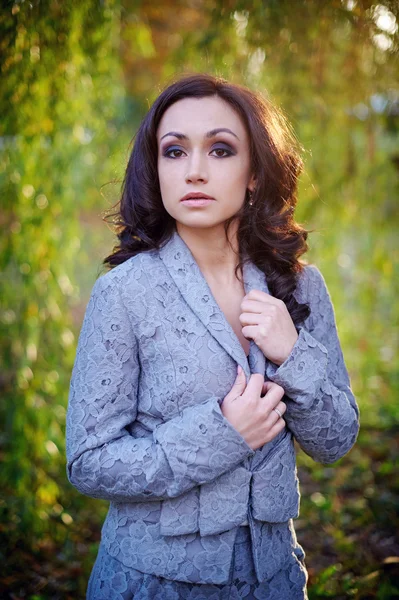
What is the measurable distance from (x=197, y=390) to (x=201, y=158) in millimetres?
551

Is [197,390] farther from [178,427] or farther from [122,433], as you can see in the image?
[122,433]

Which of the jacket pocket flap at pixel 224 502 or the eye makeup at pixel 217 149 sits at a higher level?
the eye makeup at pixel 217 149

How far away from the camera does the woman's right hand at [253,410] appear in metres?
1.21

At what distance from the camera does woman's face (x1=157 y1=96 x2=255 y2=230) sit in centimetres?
131

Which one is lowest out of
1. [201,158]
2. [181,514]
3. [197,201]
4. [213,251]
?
[181,514]

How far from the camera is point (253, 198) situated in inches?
57.1

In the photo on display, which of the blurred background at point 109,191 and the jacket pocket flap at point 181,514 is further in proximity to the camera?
the blurred background at point 109,191

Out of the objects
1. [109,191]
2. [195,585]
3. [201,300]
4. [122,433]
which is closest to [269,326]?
[201,300]

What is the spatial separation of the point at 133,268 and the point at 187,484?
52cm

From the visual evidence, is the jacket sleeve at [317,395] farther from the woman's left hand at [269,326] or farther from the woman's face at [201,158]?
the woman's face at [201,158]

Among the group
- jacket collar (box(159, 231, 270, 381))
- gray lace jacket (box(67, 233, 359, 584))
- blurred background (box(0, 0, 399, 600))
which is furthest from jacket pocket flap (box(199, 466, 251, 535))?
blurred background (box(0, 0, 399, 600))

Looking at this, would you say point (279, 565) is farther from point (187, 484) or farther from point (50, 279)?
point (50, 279)

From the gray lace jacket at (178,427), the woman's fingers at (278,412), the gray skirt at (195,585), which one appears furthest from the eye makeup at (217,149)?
the gray skirt at (195,585)

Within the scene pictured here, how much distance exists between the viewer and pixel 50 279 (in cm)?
242
